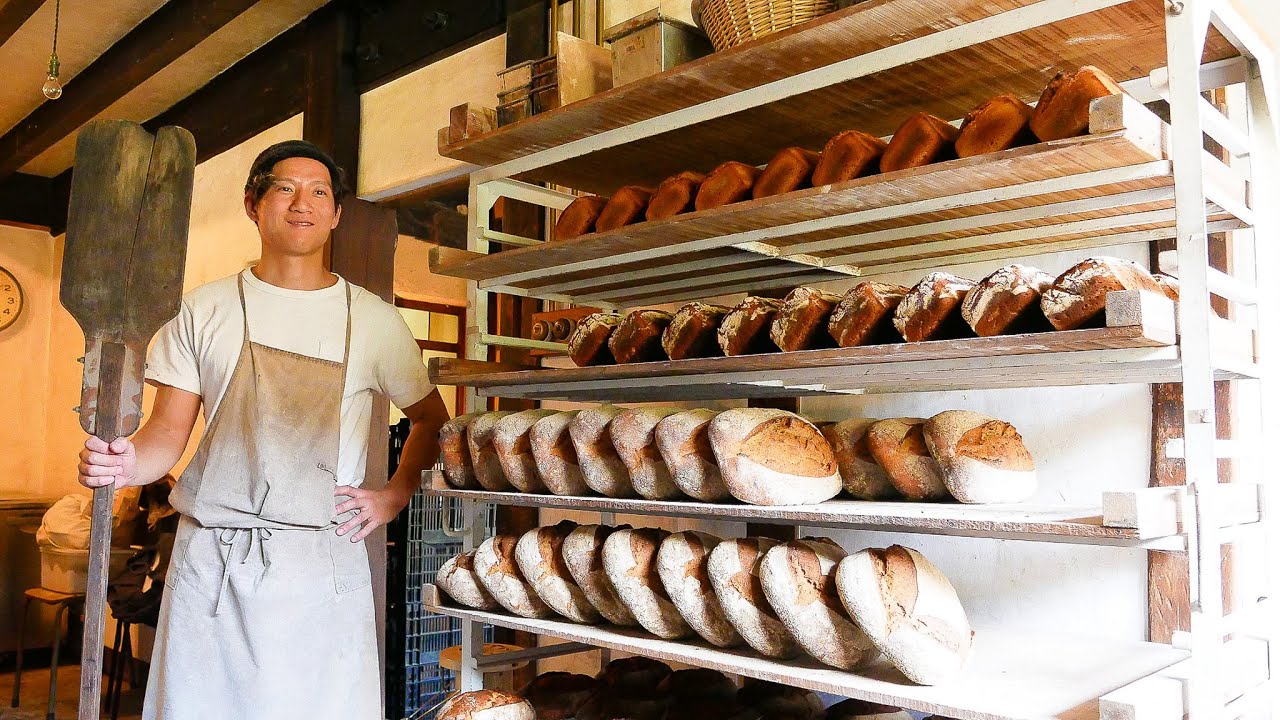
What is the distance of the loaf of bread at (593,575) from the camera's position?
1.82 m

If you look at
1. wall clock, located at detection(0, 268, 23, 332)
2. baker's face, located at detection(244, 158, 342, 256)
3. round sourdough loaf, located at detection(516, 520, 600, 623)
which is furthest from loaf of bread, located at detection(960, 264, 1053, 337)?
wall clock, located at detection(0, 268, 23, 332)

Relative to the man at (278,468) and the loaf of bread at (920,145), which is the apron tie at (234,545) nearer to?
the man at (278,468)

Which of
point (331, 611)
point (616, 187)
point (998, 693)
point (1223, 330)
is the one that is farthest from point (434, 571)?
point (1223, 330)

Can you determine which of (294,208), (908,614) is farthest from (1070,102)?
(294,208)

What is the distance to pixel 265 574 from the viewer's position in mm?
2172

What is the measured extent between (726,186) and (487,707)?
3.55ft

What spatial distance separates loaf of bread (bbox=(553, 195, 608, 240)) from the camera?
6.77ft

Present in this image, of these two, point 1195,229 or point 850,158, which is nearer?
point 1195,229

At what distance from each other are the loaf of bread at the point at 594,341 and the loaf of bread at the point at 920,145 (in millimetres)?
662

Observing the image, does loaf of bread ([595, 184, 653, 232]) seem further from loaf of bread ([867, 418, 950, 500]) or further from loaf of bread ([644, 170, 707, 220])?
loaf of bread ([867, 418, 950, 500])

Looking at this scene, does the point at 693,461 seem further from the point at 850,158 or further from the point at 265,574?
the point at 265,574

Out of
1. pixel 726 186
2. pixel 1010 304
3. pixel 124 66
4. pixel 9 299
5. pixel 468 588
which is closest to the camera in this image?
pixel 1010 304

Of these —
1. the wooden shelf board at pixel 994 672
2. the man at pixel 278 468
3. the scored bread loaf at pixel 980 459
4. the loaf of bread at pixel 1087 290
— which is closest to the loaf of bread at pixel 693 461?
the wooden shelf board at pixel 994 672

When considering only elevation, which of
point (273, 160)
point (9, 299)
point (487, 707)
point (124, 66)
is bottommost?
point (487, 707)
